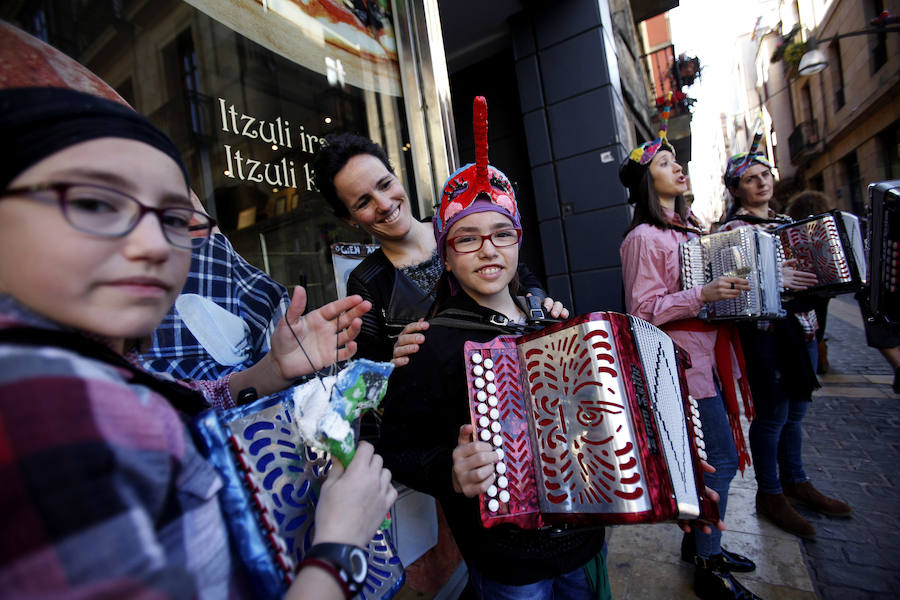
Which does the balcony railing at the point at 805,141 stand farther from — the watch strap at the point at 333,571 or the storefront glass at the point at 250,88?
the watch strap at the point at 333,571

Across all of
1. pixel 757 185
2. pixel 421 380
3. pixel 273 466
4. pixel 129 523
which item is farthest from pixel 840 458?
pixel 129 523

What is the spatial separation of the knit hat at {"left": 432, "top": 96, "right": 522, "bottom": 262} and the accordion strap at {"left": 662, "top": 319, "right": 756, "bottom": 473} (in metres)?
1.30

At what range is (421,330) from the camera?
4.81 feet

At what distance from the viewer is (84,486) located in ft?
1.33

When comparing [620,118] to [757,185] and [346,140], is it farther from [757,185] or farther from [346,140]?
[346,140]

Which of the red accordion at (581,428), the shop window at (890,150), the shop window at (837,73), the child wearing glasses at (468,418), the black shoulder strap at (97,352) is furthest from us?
the shop window at (837,73)

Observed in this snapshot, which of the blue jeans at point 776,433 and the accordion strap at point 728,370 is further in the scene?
the blue jeans at point 776,433

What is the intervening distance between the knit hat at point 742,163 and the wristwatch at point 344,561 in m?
3.37

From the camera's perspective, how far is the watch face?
664 millimetres

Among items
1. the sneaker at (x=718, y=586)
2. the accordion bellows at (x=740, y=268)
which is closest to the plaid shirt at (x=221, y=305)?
the accordion bellows at (x=740, y=268)

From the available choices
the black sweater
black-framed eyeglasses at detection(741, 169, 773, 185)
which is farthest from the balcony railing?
the black sweater

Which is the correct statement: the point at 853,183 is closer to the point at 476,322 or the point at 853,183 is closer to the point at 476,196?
the point at 476,196

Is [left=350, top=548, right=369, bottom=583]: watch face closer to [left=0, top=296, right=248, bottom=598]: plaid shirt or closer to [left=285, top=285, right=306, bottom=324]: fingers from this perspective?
[left=0, top=296, right=248, bottom=598]: plaid shirt

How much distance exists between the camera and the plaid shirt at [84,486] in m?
0.38
